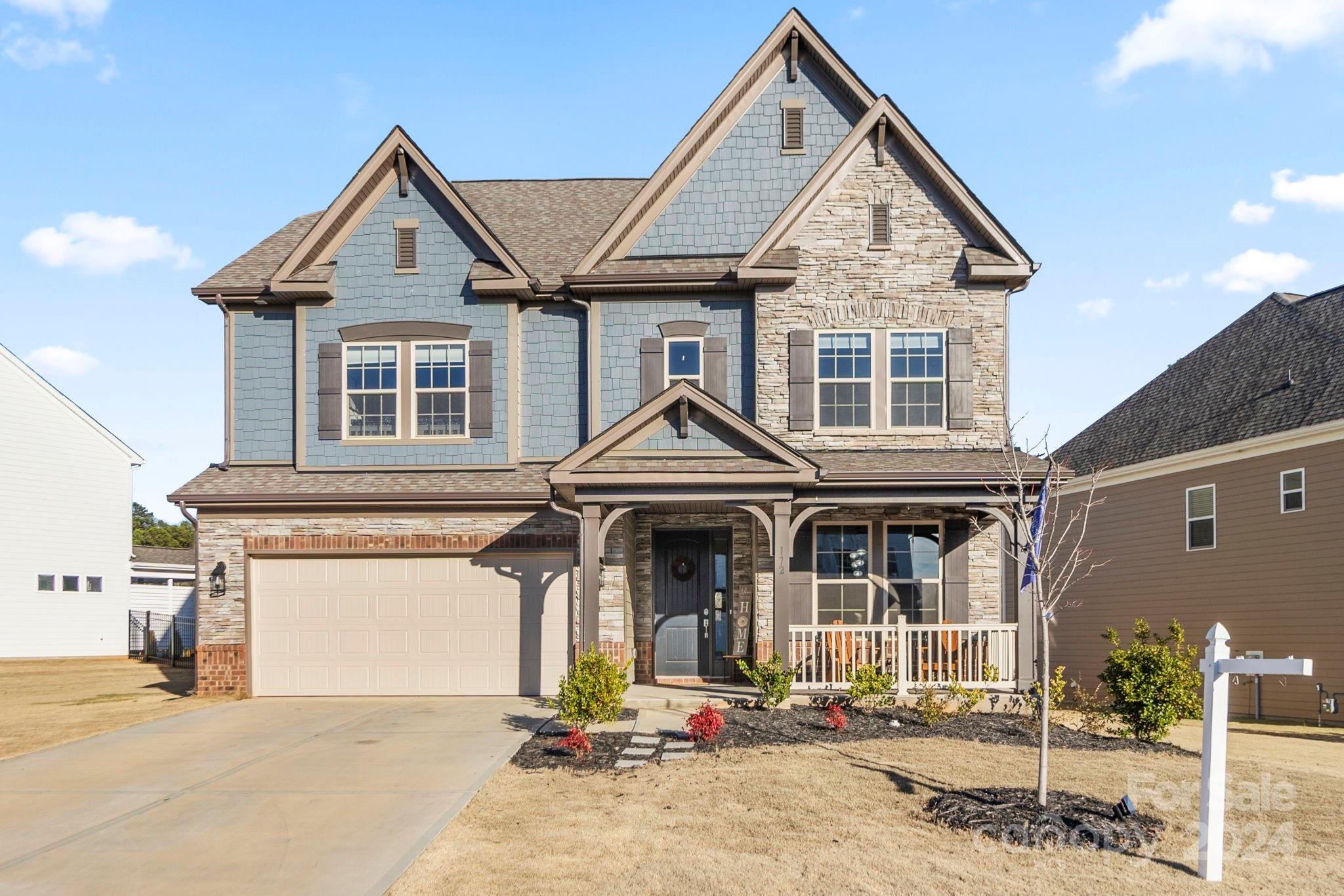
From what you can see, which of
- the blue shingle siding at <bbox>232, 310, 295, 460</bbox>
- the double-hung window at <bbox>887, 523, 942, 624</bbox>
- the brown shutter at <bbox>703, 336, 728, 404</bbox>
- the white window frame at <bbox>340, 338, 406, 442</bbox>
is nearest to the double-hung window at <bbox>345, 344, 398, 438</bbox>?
the white window frame at <bbox>340, 338, 406, 442</bbox>

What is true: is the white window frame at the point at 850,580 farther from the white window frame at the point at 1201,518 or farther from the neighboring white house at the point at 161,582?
the neighboring white house at the point at 161,582

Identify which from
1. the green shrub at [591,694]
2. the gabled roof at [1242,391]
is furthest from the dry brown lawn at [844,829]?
the gabled roof at [1242,391]

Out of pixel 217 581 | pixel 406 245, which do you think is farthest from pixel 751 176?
pixel 217 581

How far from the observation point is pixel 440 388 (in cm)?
1703

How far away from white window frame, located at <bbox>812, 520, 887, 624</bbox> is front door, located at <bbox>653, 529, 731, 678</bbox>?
4.41 ft

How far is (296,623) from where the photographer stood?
54.5 feet

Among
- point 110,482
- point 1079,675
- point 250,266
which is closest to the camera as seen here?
point 250,266

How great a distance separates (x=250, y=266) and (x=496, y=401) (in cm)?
481

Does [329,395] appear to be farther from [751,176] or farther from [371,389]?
[751,176]

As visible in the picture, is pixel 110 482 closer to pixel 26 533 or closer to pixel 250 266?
pixel 26 533

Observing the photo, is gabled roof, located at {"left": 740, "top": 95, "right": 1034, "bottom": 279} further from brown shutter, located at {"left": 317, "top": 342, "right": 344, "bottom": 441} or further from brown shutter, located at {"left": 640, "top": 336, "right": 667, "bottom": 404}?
brown shutter, located at {"left": 317, "top": 342, "right": 344, "bottom": 441}

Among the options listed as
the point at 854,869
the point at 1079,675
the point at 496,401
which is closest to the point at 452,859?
the point at 854,869

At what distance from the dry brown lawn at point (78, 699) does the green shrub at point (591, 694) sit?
6.08 m

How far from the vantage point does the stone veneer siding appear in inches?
647
